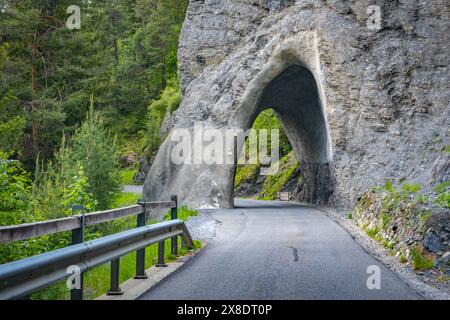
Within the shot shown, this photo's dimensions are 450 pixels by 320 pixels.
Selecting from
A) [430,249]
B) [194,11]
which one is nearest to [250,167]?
[194,11]

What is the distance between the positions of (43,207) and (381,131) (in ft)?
47.9

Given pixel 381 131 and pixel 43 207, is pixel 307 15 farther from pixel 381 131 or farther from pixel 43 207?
pixel 43 207

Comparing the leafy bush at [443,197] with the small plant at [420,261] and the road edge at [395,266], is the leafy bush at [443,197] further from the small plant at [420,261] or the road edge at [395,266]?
the small plant at [420,261]

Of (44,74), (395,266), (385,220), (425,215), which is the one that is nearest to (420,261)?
(395,266)

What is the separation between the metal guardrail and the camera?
4.25 m

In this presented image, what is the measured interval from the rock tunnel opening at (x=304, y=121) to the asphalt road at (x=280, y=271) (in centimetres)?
1511

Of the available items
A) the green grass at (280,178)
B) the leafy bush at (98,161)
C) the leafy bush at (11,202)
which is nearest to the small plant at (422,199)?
the leafy bush at (11,202)

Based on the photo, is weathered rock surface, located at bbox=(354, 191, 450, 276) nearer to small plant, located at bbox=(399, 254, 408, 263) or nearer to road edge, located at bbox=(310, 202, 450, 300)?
small plant, located at bbox=(399, 254, 408, 263)

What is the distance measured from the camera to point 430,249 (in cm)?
914

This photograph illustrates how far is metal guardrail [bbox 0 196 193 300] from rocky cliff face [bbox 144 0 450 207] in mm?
14798

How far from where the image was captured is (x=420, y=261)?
8906 millimetres

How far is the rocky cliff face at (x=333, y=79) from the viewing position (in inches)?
914

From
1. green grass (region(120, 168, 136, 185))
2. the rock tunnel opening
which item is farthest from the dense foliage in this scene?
the rock tunnel opening

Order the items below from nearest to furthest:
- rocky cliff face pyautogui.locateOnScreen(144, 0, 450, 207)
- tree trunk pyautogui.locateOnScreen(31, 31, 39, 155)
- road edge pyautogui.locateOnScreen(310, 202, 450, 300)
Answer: road edge pyautogui.locateOnScreen(310, 202, 450, 300)
rocky cliff face pyautogui.locateOnScreen(144, 0, 450, 207)
tree trunk pyautogui.locateOnScreen(31, 31, 39, 155)
